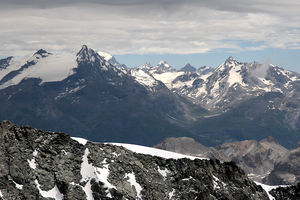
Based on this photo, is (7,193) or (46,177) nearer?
(7,193)

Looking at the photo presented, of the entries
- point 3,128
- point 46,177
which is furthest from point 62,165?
point 3,128

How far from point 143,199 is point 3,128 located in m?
51.8

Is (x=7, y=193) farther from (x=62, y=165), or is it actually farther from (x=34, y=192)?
(x=62, y=165)

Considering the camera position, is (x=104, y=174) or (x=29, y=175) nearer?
(x=29, y=175)

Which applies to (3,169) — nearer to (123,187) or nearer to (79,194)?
(79,194)

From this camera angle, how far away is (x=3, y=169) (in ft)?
592

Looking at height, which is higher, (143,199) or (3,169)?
(3,169)

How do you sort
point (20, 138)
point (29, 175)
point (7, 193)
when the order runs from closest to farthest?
1. point (7, 193)
2. point (29, 175)
3. point (20, 138)

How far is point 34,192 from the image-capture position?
180m

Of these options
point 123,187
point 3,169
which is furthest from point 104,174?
point 3,169

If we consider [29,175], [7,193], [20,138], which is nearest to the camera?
[7,193]

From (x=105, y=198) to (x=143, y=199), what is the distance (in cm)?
1572

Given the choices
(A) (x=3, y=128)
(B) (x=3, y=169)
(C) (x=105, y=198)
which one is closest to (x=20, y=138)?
(A) (x=3, y=128)

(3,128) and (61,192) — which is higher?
(3,128)
